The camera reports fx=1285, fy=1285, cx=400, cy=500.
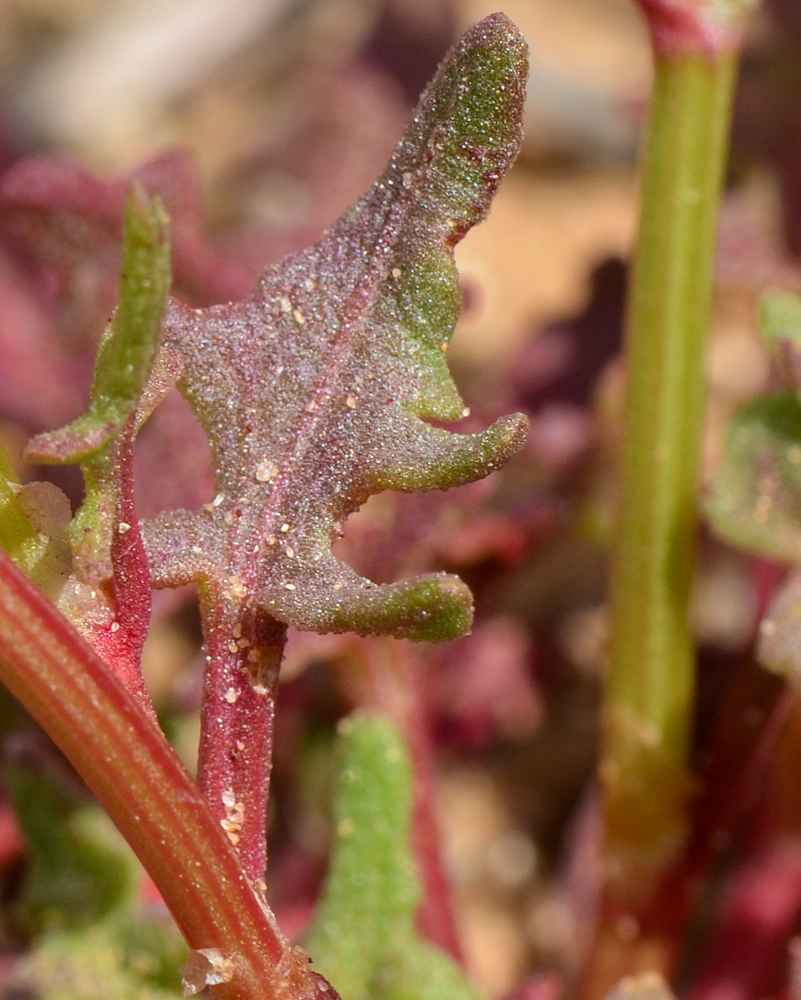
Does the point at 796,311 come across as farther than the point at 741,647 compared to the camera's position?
No

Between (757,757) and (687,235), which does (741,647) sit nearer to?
(757,757)

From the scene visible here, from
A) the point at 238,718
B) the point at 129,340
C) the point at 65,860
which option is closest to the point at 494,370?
the point at 65,860

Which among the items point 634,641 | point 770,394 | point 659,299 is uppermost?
point 659,299

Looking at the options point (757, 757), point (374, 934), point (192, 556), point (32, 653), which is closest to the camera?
point (32, 653)

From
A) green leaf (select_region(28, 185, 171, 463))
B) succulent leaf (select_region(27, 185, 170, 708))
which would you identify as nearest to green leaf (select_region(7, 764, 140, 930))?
succulent leaf (select_region(27, 185, 170, 708))

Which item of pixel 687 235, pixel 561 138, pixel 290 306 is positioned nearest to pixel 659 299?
pixel 687 235

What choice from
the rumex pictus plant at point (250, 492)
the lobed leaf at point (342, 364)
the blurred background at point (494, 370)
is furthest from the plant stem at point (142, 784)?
the blurred background at point (494, 370)

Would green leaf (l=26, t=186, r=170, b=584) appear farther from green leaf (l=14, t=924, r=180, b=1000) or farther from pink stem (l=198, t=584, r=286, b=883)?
green leaf (l=14, t=924, r=180, b=1000)

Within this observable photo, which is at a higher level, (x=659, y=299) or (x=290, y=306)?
(x=659, y=299)
